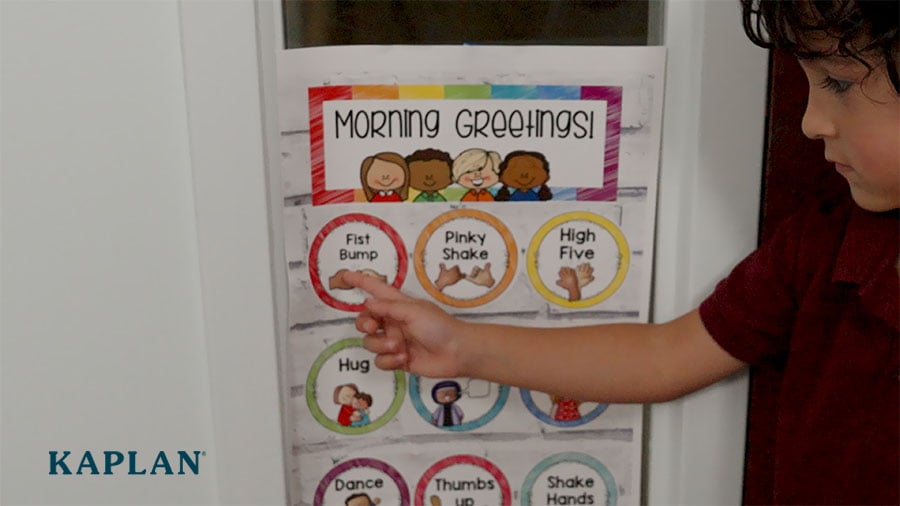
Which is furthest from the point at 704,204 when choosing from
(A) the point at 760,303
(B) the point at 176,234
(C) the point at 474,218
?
(B) the point at 176,234

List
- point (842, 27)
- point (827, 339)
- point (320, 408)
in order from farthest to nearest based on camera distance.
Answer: point (320, 408), point (827, 339), point (842, 27)

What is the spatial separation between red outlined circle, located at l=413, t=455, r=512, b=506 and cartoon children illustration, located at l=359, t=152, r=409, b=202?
25 centimetres

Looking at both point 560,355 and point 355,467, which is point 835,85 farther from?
point 355,467

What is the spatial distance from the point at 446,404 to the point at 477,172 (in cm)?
22

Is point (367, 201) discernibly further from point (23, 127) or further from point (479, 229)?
point (23, 127)

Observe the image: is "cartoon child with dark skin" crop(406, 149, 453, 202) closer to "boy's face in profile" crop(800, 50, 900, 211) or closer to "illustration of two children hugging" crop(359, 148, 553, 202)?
"illustration of two children hugging" crop(359, 148, 553, 202)

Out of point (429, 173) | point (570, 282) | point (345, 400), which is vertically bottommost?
point (345, 400)

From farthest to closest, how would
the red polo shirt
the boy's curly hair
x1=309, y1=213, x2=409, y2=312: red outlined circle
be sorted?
x1=309, y1=213, x2=409, y2=312: red outlined circle < the red polo shirt < the boy's curly hair

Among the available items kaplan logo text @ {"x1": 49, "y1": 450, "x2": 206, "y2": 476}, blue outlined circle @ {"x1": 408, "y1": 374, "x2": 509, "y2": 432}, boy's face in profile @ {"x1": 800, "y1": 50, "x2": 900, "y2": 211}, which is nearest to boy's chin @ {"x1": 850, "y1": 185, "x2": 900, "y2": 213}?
boy's face in profile @ {"x1": 800, "y1": 50, "x2": 900, "y2": 211}

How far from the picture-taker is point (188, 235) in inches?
31.0

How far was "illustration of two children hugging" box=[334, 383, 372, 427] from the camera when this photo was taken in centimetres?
85

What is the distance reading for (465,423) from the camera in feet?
2.84

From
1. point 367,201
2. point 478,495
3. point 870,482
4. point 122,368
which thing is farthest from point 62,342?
point 870,482

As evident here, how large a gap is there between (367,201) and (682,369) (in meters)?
0.31
